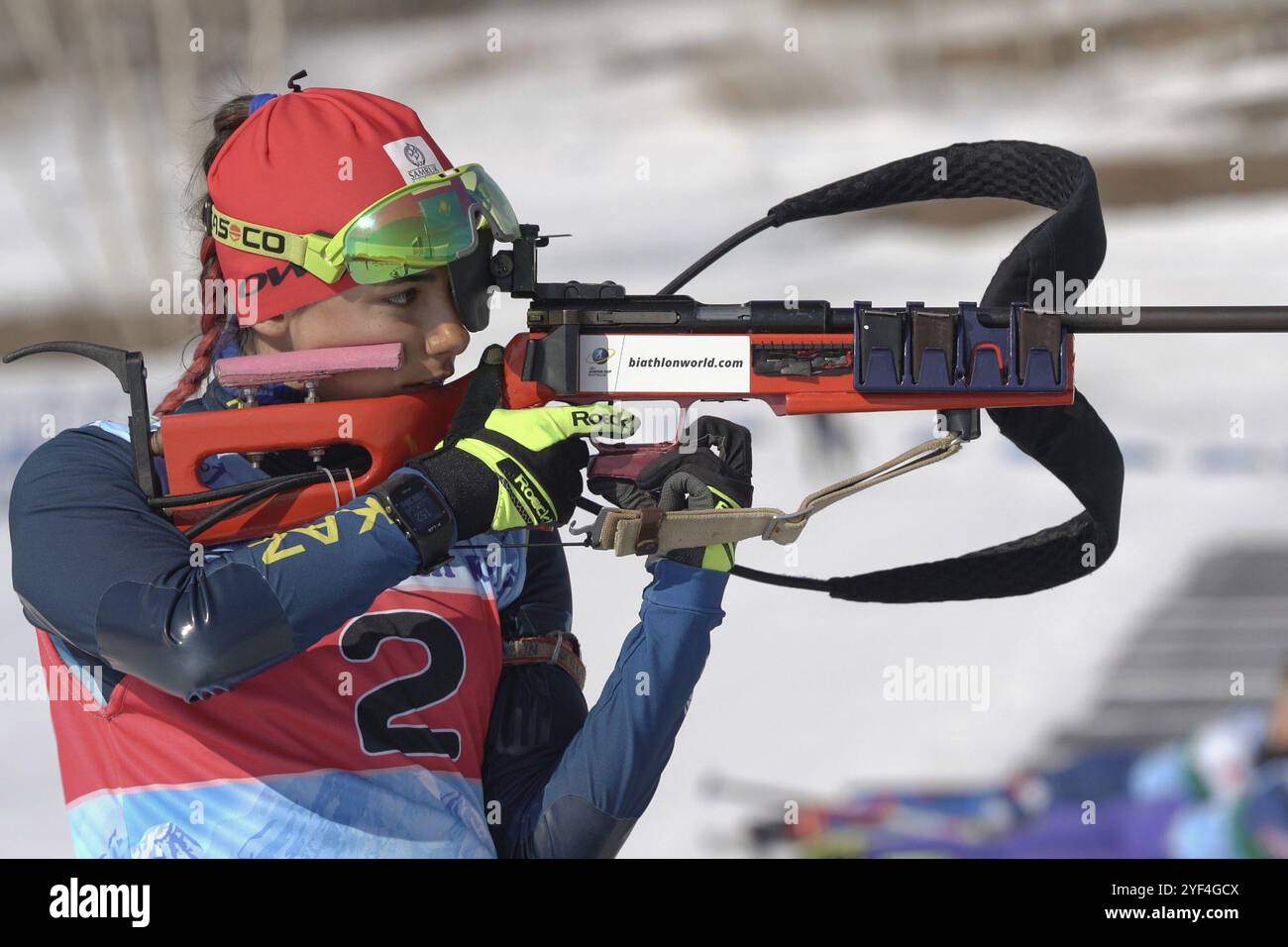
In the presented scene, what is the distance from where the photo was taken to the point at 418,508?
6.09 ft

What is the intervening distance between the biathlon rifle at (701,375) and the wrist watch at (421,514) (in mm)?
126

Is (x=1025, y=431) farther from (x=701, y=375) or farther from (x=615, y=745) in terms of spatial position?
(x=615, y=745)

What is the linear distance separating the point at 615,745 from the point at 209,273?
0.84 meters

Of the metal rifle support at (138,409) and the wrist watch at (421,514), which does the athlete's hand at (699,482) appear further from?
the metal rifle support at (138,409)

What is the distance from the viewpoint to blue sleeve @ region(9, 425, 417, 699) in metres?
1.76

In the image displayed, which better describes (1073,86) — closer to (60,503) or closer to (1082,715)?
(1082,715)

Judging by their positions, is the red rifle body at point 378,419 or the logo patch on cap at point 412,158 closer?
the red rifle body at point 378,419

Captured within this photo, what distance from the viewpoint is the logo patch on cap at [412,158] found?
81.9 inches

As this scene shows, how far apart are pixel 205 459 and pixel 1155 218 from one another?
5778mm

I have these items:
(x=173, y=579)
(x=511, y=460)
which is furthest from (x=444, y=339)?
(x=173, y=579)

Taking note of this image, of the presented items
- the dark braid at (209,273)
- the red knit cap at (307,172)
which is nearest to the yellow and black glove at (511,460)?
the red knit cap at (307,172)

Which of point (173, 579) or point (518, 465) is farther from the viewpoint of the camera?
point (518, 465)

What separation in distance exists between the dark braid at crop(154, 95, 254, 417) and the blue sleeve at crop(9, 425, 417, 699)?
283mm
